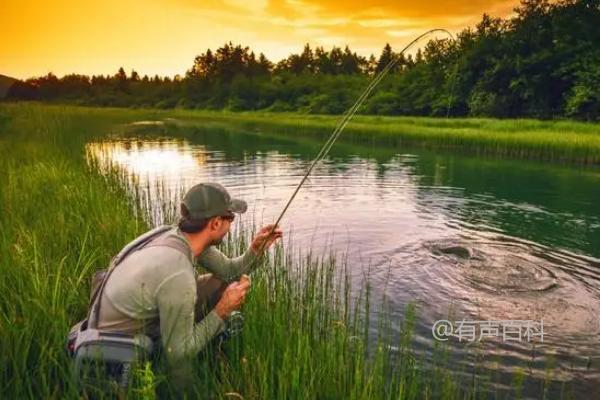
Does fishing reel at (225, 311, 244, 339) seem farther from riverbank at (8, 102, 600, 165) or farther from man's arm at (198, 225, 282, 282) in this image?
riverbank at (8, 102, 600, 165)

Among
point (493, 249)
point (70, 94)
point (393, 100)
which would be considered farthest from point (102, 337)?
point (70, 94)

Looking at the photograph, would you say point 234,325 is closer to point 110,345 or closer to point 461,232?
point 110,345

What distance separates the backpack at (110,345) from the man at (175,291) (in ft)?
0.18

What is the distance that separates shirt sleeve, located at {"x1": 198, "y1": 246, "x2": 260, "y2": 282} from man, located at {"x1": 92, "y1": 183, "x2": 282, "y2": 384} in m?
0.82

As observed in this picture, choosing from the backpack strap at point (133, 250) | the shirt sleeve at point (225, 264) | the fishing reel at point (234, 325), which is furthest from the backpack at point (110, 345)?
the shirt sleeve at point (225, 264)

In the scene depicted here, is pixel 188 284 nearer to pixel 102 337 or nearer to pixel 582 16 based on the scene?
pixel 102 337

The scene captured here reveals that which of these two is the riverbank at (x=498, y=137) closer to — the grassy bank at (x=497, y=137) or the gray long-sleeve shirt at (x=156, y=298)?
the grassy bank at (x=497, y=137)

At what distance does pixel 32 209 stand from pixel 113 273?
15.4ft

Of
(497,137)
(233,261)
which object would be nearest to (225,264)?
(233,261)

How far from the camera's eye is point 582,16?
135 ft

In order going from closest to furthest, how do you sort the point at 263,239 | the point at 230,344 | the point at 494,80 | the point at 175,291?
the point at 175,291, the point at 230,344, the point at 263,239, the point at 494,80

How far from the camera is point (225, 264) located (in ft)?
13.4

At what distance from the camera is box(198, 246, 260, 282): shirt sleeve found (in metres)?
4.04

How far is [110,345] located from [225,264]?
142 centimetres
